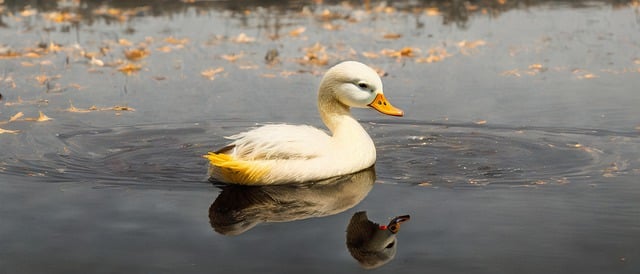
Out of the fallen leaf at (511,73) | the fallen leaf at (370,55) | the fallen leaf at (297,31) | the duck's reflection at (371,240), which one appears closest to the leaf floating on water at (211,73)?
the fallen leaf at (370,55)

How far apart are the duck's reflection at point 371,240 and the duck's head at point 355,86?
4.76 ft

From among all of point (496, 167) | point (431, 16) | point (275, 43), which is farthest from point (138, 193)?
point (431, 16)

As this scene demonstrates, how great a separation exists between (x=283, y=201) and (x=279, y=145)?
53 cm

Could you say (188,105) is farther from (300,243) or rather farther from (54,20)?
(54,20)

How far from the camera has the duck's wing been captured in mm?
7219

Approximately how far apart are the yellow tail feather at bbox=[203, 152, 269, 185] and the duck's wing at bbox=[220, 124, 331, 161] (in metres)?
0.09

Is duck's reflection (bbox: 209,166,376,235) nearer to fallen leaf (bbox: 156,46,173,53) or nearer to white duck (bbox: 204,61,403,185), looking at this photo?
white duck (bbox: 204,61,403,185)

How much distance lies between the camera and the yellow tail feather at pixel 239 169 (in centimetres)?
714

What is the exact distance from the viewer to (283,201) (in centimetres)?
686

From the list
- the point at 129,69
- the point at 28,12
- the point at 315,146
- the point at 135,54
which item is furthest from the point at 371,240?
the point at 28,12

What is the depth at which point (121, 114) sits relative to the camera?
9.89 meters

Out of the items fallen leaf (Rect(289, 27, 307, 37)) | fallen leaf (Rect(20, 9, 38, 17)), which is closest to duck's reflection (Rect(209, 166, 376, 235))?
fallen leaf (Rect(289, 27, 307, 37))

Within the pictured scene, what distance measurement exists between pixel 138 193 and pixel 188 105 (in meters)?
3.29

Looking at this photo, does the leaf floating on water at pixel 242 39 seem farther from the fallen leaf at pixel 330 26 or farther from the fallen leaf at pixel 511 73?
the fallen leaf at pixel 511 73
